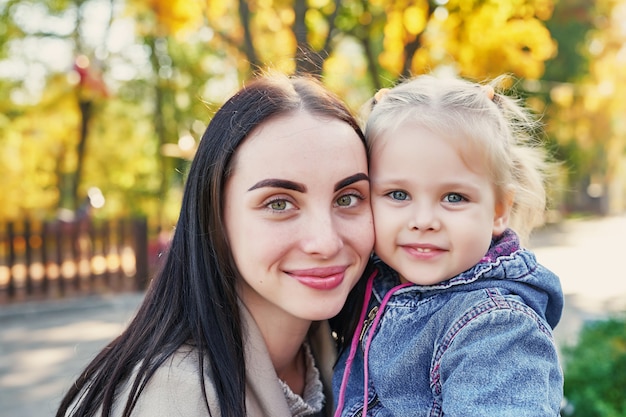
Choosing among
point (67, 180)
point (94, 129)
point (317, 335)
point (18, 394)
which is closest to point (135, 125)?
point (94, 129)

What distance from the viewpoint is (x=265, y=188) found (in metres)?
1.59

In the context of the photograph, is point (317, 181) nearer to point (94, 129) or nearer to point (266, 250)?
point (266, 250)

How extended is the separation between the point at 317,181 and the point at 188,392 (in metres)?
0.60

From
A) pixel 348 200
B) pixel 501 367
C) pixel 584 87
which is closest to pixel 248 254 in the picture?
pixel 348 200

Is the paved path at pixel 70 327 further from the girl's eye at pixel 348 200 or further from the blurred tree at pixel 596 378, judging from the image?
the girl's eye at pixel 348 200

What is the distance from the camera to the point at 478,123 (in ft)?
5.47

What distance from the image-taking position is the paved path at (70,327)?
5738 millimetres

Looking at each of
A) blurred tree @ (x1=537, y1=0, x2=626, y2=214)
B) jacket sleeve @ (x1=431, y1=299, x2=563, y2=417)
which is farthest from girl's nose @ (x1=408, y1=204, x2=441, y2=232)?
blurred tree @ (x1=537, y1=0, x2=626, y2=214)

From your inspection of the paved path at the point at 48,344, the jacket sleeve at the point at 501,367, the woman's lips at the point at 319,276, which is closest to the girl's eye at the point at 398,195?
the woman's lips at the point at 319,276

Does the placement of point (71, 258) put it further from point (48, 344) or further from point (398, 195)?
point (398, 195)

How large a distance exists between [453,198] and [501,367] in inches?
18.4

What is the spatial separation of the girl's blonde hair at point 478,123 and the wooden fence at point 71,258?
28.8 ft

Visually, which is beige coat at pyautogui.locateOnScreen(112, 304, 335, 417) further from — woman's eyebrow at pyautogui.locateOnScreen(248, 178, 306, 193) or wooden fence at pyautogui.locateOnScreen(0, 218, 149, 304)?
wooden fence at pyautogui.locateOnScreen(0, 218, 149, 304)

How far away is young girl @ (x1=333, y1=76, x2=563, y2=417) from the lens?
4.50ft
